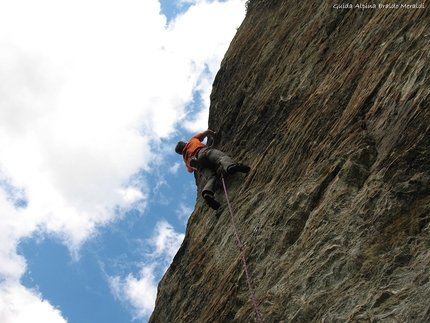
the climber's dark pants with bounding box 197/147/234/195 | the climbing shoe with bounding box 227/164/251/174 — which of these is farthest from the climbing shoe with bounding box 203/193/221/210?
the climbing shoe with bounding box 227/164/251/174

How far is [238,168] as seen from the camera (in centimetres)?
792

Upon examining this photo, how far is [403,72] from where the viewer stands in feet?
18.2

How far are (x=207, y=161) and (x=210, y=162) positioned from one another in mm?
74

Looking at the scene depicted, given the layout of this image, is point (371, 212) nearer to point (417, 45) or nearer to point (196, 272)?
point (417, 45)

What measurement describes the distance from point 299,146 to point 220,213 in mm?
Answer: 2173

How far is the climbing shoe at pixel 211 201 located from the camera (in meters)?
8.12

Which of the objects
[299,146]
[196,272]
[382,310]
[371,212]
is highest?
[299,146]

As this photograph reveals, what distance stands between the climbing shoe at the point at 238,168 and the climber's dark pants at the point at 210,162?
39cm

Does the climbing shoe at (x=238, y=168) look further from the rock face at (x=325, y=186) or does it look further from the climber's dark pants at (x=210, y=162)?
the climber's dark pants at (x=210, y=162)

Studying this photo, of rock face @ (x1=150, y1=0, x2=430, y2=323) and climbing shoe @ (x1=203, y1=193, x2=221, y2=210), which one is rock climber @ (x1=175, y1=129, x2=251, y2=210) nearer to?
climbing shoe @ (x1=203, y1=193, x2=221, y2=210)

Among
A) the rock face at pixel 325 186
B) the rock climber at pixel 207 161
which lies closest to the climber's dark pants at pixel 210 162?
the rock climber at pixel 207 161

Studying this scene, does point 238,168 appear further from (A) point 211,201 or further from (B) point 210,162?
(B) point 210,162

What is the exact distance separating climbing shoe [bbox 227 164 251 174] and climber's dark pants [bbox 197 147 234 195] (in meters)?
0.39

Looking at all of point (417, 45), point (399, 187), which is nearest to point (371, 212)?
point (399, 187)
